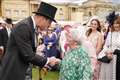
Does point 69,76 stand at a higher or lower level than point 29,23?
lower

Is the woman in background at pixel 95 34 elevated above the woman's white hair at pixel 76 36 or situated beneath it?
situated beneath

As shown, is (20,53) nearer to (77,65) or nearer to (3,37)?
(77,65)

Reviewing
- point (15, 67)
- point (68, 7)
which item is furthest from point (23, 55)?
point (68, 7)

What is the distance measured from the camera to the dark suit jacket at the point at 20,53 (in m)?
6.12

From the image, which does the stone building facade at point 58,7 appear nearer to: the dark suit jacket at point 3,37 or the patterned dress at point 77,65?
the dark suit jacket at point 3,37

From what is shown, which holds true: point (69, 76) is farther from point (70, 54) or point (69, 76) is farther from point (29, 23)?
point (29, 23)

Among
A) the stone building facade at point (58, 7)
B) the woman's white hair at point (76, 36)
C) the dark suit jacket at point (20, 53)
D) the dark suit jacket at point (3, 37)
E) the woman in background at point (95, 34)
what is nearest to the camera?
the dark suit jacket at point (20, 53)

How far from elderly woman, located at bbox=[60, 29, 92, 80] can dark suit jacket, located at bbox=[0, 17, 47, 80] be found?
0.34 meters

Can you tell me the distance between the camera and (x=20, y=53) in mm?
6176

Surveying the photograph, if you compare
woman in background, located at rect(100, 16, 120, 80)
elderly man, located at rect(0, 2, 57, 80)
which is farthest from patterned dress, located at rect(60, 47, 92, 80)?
woman in background, located at rect(100, 16, 120, 80)

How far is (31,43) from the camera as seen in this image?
20.5 feet

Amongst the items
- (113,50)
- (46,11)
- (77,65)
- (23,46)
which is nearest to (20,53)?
(23,46)

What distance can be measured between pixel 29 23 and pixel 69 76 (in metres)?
0.91

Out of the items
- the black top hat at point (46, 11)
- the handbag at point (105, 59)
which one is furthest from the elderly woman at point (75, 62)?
the handbag at point (105, 59)
